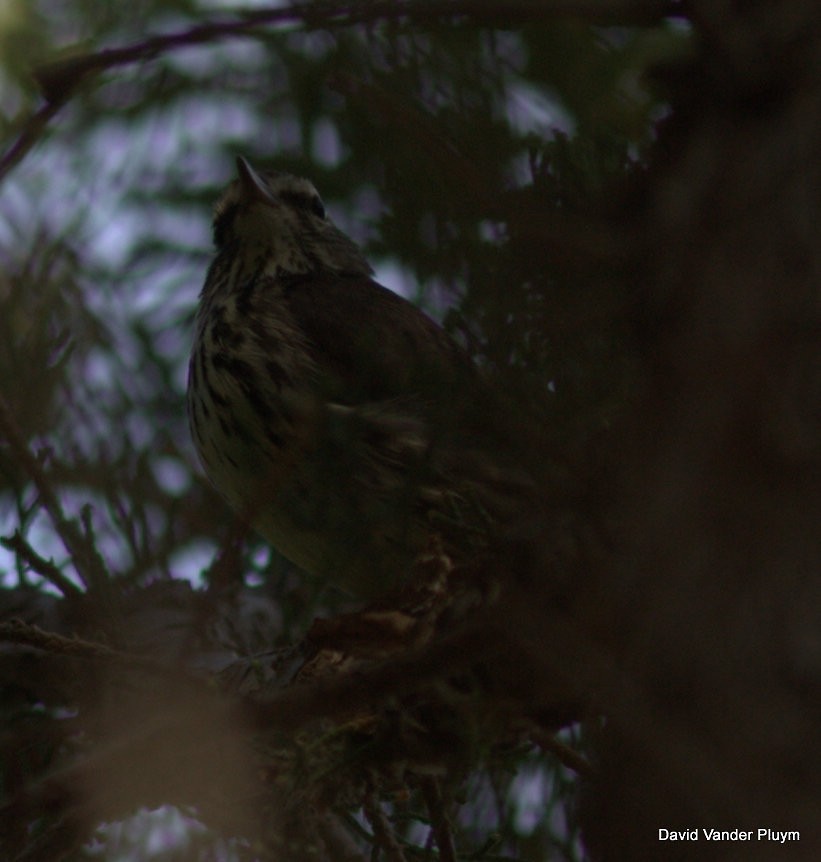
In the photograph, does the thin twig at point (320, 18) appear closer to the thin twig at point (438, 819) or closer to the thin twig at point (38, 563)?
the thin twig at point (38, 563)

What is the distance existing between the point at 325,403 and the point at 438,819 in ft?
3.34

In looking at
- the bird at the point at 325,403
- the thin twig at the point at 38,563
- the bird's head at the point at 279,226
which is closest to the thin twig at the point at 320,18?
the bird at the point at 325,403

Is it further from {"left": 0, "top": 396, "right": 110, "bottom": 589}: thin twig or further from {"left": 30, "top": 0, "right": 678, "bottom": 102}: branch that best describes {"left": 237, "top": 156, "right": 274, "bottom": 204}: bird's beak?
{"left": 30, "top": 0, "right": 678, "bottom": 102}: branch

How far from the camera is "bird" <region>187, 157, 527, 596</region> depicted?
2.61m

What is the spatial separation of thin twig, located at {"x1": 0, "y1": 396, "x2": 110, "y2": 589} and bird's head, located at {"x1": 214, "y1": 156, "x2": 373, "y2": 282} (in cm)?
170

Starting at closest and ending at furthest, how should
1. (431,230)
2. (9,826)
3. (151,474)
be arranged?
1. (9,826)
2. (431,230)
3. (151,474)

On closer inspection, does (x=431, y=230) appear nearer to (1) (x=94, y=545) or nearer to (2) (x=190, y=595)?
(1) (x=94, y=545)

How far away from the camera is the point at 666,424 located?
179 cm

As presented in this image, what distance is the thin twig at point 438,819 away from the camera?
280cm

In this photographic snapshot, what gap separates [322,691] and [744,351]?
99 centimetres

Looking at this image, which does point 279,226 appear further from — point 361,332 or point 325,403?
point 325,403

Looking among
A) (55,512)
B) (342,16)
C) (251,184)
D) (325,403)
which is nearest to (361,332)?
(251,184)

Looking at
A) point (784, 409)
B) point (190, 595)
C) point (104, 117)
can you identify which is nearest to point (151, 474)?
point (190, 595)

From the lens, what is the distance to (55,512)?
3.25 metres
